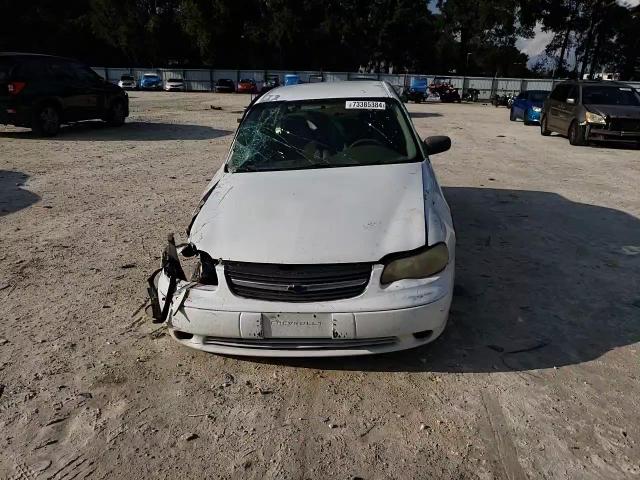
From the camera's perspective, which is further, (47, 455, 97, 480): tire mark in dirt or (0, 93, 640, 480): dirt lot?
(0, 93, 640, 480): dirt lot

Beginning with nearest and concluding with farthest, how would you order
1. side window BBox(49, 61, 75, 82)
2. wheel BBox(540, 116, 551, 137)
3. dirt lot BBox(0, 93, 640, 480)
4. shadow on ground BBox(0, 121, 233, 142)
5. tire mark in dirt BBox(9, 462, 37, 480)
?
tire mark in dirt BBox(9, 462, 37, 480)
dirt lot BBox(0, 93, 640, 480)
side window BBox(49, 61, 75, 82)
shadow on ground BBox(0, 121, 233, 142)
wheel BBox(540, 116, 551, 137)

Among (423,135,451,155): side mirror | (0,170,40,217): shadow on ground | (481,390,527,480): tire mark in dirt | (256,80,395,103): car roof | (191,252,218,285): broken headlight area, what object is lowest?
(0,170,40,217): shadow on ground

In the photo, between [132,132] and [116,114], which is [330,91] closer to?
[132,132]

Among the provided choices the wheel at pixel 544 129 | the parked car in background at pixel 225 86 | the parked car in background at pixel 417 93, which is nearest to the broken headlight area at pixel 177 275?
the wheel at pixel 544 129

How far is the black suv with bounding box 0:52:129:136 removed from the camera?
36.3 feet

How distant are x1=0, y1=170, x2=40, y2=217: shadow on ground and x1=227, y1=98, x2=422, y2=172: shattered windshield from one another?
365 cm

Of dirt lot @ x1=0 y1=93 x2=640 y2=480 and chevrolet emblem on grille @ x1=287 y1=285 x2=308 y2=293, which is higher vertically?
chevrolet emblem on grille @ x1=287 y1=285 x2=308 y2=293

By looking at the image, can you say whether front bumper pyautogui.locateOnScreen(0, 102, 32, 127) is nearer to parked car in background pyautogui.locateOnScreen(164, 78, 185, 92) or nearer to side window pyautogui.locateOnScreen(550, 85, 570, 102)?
side window pyautogui.locateOnScreen(550, 85, 570, 102)

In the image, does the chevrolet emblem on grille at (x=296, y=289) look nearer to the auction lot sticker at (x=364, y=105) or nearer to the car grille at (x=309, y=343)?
the car grille at (x=309, y=343)

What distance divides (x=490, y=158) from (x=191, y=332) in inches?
357

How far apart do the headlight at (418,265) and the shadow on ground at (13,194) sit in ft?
17.3

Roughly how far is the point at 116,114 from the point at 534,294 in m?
13.1

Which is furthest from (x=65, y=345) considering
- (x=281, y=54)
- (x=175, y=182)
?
(x=281, y=54)

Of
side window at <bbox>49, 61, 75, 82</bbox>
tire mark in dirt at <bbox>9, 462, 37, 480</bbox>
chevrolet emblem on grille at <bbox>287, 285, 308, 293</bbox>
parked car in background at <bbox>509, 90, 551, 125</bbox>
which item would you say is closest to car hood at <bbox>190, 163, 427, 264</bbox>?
chevrolet emblem on grille at <bbox>287, 285, 308, 293</bbox>
